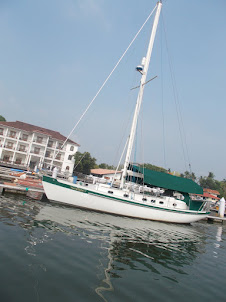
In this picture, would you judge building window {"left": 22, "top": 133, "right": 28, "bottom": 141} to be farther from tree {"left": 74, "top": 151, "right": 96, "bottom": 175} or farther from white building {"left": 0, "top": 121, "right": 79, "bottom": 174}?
tree {"left": 74, "top": 151, "right": 96, "bottom": 175}

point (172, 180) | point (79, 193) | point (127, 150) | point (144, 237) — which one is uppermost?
point (127, 150)

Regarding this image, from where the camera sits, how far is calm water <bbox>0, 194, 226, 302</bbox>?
5.35 meters

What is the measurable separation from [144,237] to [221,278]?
190 inches

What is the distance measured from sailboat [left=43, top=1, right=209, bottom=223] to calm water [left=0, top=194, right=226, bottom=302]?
468 cm

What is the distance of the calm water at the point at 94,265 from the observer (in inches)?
211

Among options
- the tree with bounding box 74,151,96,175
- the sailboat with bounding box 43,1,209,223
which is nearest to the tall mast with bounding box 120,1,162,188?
the sailboat with bounding box 43,1,209,223

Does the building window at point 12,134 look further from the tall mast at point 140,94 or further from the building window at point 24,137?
the tall mast at point 140,94

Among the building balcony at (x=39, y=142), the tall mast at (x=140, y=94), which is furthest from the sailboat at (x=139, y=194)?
the building balcony at (x=39, y=142)

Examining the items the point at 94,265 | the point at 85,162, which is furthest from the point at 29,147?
the point at 94,265

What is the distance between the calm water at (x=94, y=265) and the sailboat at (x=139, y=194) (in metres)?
4.68

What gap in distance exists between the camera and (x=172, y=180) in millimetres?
19969

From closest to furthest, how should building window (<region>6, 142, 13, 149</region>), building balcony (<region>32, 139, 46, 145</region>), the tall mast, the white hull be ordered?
the white hull < the tall mast < building window (<region>6, 142, 13, 149</region>) < building balcony (<region>32, 139, 46, 145</region>)

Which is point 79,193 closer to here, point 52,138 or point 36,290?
point 36,290

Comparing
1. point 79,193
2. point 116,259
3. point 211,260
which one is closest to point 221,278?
point 211,260
